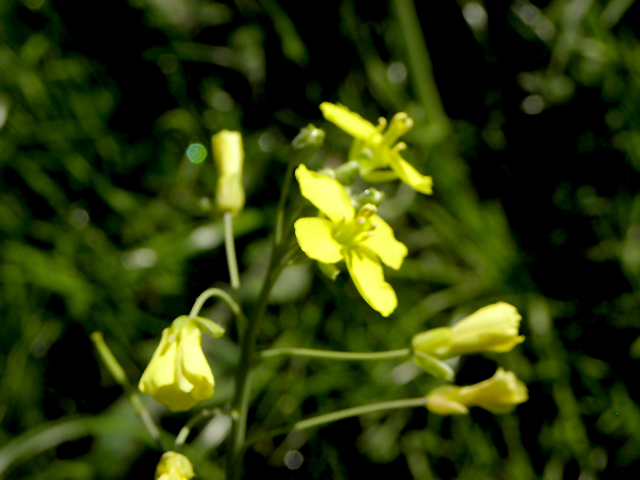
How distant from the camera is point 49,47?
187cm

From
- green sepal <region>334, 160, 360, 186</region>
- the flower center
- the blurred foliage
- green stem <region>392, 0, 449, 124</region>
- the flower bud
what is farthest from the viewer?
green stem <region>392, 0, 449, 124</region>

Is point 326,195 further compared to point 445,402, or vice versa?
point 445,402

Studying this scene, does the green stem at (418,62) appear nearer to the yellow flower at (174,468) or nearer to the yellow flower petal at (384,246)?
the yellow flower petal at (384,246)

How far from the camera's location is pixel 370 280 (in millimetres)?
990

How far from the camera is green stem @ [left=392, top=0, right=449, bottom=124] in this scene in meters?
1.91

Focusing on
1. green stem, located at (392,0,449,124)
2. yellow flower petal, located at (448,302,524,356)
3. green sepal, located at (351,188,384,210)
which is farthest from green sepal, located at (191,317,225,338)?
green stem, located at (392,0,449,124)

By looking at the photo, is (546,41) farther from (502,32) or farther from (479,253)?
(479,253)

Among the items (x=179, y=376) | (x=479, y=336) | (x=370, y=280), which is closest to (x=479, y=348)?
(x=479, y=336)

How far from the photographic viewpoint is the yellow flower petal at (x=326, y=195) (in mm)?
923

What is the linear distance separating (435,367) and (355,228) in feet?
1.06

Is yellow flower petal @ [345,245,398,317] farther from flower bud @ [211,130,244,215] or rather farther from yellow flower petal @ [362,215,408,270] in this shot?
flower bud @ [211,130,244,215]

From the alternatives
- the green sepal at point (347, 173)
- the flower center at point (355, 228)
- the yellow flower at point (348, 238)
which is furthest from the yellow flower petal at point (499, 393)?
the green sepal at point (347, 173)

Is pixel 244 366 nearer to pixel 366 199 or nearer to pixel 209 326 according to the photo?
pixel 209 326

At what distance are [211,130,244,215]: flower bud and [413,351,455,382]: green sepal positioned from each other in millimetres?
537
